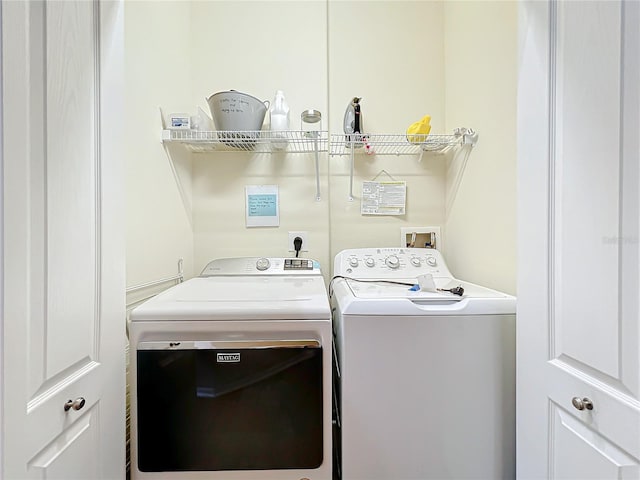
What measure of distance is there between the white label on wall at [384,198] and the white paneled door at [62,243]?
1.31m

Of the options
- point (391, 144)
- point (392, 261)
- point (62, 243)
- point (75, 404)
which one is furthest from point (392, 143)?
point (75, 404)

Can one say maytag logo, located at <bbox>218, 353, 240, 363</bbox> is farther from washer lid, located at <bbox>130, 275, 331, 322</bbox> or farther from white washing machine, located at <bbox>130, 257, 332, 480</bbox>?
washer lid, located at <bbox>130, 275, 331, 322</bbox>

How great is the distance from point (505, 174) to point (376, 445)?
117 centimetres

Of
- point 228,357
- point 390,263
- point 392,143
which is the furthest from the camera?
point 392,143

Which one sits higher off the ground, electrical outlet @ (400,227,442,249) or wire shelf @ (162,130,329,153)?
wire shelf @ (162,130,329,153)

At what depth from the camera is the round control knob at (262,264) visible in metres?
1.69

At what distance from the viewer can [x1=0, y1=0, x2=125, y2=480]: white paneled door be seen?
58 centimetres

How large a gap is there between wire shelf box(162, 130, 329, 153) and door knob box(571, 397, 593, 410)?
1.40 meters

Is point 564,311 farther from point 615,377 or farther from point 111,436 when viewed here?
point 111,436

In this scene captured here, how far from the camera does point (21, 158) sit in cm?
59

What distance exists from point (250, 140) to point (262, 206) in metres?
0.40

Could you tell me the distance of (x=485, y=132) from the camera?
56.8 inches

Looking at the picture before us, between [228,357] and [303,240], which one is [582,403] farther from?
[303,240]

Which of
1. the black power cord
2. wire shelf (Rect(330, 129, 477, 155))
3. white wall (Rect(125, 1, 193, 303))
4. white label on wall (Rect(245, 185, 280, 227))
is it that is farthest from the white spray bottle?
white wall (Rect(125, 1, 193, 303))
